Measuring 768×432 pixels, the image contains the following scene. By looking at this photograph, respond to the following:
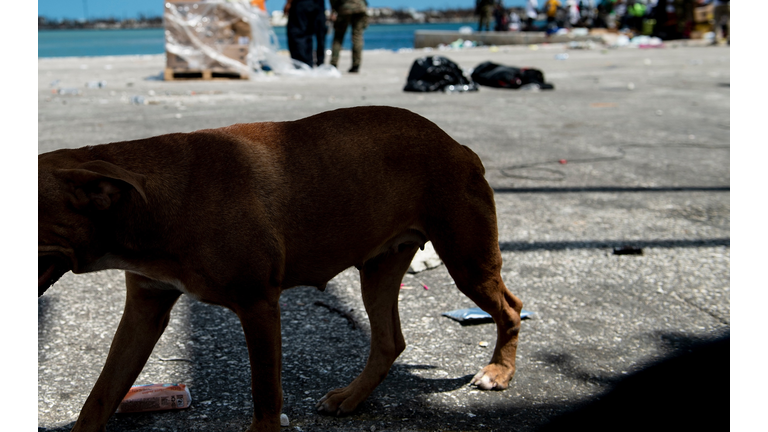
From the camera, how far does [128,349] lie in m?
2.40

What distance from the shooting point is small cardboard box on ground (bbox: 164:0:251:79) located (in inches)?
489

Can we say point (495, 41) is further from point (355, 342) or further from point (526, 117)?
point (355, 342)

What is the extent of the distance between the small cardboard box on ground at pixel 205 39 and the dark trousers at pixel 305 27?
119 cm

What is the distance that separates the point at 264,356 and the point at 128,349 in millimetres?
538

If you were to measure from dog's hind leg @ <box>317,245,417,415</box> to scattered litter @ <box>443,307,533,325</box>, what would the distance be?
72 cm

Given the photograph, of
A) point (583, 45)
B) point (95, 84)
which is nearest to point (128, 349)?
point (95, 84)

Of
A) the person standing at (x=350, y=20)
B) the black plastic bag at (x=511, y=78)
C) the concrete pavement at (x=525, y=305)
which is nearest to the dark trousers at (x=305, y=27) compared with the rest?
the person standing at (x=350, y=20)

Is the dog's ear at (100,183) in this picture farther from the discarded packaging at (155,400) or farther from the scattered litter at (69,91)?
the scattered litter at (69,91)

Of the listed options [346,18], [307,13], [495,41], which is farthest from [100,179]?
[495,41]

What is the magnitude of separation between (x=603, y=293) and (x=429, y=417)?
1.72 m

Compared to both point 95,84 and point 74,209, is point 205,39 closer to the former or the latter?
point 95,84

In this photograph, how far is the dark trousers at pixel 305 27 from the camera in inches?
533

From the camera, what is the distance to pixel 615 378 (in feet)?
9.69

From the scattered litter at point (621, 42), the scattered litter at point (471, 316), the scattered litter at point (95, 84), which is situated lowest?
the scattered litter at point (471, 316)
